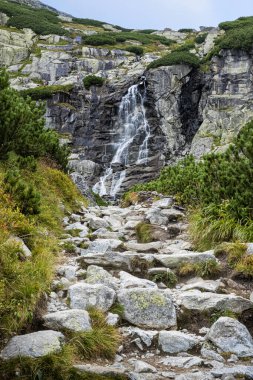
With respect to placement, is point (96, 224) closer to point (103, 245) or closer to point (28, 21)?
point (103, 245)

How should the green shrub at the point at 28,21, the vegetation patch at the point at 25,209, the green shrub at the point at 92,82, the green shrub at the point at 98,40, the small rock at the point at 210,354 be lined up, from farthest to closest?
the green shrub at the point at 28,21
the green shrub at the point at 98,40
the green shrub at the point at 92,82
the small rock at the point at 210,354
the vegetation patch at the point at 25,209

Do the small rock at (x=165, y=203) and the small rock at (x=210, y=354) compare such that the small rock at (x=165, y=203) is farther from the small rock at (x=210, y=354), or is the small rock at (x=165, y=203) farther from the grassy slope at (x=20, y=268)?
the small rock at (x=210, y=354)

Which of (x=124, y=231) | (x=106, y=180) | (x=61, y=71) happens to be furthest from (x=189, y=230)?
(x=61, y=71)

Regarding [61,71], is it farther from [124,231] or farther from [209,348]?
[209,348]

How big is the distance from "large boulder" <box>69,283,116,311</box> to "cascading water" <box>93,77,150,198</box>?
36.0m

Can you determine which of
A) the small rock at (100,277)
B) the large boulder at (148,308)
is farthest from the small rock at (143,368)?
the small rock at (100,277)

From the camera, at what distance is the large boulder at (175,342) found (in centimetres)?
509

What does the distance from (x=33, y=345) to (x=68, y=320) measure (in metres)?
0.69

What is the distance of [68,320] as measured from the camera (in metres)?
4.99

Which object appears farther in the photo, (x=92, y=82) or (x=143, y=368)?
(x=92, y=82)

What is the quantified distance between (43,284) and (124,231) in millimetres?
6321

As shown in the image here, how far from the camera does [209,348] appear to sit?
510 cm

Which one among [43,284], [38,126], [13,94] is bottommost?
[43,284]

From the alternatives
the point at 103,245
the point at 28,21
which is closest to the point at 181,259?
the point at 103,245
